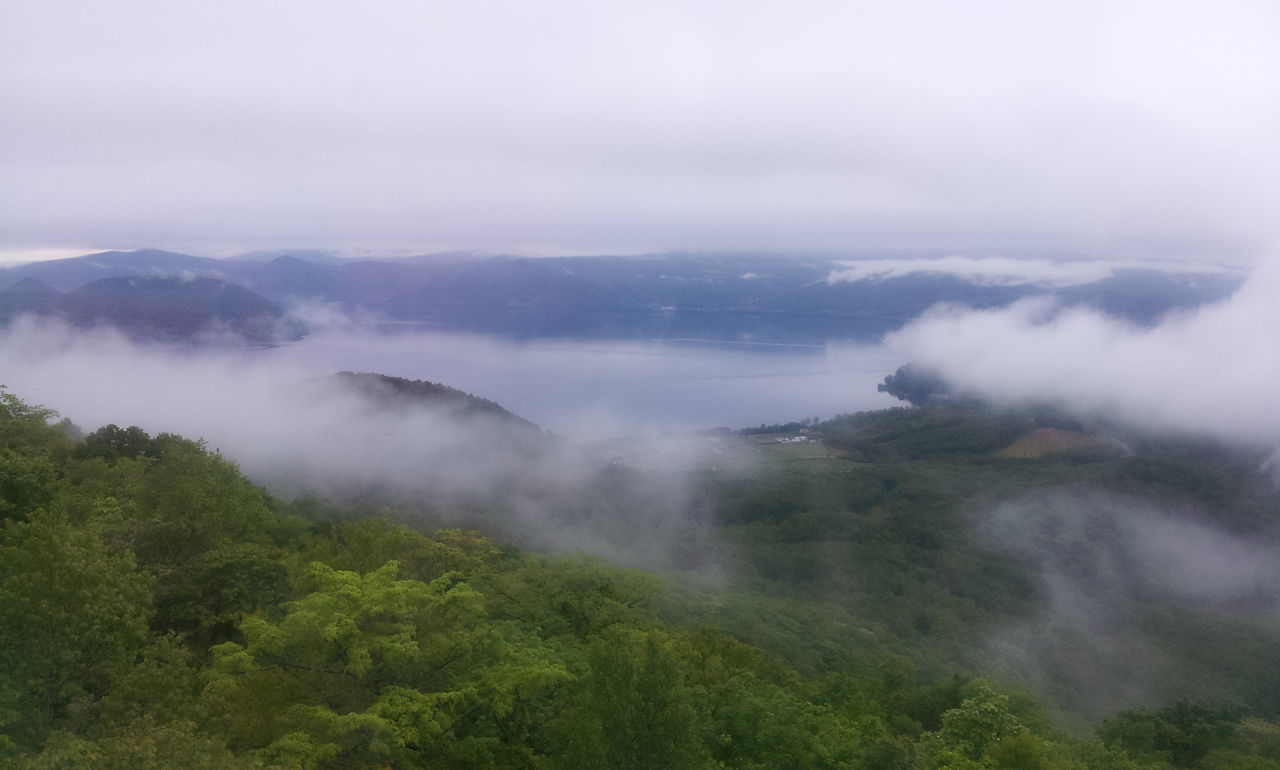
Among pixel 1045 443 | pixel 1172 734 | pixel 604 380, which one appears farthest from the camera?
pixel 604 380

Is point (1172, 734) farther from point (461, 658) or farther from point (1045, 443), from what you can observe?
point (1045, 443)

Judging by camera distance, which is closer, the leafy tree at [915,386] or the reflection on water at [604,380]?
the reflection on water at [604,380]

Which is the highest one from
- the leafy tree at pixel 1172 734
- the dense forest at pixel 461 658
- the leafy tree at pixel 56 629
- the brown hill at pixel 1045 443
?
the leafy tree at pixel 56 629

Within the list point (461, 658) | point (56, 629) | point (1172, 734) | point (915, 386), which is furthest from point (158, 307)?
point (915, 386)

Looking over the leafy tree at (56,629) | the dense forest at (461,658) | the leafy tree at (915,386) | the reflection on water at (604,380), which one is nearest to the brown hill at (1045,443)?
the reflection on water at (604,380)

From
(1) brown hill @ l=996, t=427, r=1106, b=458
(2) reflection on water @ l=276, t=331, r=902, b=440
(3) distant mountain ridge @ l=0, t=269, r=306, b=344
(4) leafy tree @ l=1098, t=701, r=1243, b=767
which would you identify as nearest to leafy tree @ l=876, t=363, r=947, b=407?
(2) reflection on water @ l=276, t=331, r=902, b=440

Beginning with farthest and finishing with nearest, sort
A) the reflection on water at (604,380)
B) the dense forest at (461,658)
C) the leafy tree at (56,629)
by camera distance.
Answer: the reflection on water at (604,380)
the dense forest at (461,658)
the leafy tree at (56,629)

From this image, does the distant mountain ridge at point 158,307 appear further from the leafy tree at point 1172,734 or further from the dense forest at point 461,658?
the leafy tree at point 1172,734
